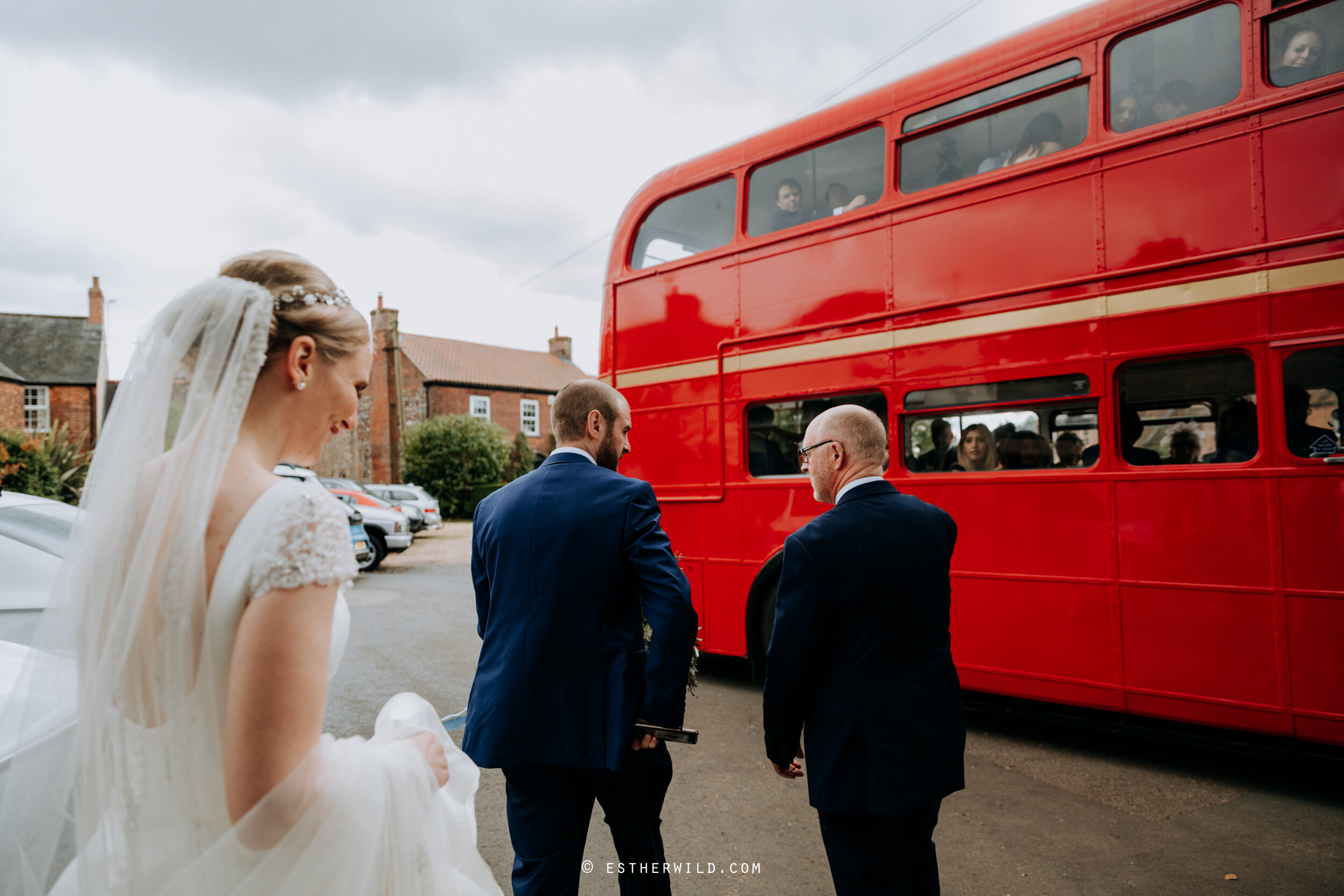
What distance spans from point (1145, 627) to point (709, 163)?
4.72 metres

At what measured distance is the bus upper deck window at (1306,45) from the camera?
363cm

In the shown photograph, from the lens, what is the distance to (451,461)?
30.7 meters

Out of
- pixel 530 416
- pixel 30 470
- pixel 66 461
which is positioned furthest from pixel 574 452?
pixel 530 416

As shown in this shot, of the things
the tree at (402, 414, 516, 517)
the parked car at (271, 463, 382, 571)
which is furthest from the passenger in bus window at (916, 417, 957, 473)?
the tree at (402, 414, 516, 517)

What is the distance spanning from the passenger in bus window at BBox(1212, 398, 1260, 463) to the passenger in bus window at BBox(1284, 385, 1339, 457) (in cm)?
14

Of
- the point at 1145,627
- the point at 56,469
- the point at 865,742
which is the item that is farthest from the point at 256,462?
the point at 56,469

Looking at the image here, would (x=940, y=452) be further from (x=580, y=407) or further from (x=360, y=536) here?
(x=360, y=536)

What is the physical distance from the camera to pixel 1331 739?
3578mm

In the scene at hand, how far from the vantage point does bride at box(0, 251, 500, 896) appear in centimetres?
117

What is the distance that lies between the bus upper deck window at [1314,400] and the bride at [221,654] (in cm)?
438

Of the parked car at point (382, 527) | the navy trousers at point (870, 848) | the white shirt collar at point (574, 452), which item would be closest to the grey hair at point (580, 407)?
the white shirt collar at point (574, 452)

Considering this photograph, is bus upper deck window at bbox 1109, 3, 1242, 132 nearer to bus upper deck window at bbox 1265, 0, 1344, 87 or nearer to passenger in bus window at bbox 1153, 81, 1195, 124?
passenger in bus window at bbox 1153, 81, 1195, 124

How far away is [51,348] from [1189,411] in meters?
38.3

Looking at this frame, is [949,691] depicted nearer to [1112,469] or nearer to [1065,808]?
[1065,808]
